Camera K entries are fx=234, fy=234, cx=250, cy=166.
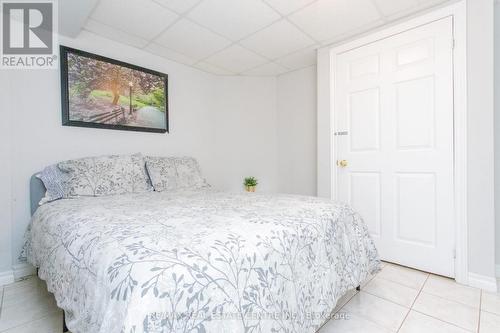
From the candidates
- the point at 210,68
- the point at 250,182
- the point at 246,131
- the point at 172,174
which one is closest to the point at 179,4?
the point at 210,68

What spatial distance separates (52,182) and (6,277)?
32.9 inches

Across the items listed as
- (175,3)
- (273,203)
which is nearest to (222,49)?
(175,3)

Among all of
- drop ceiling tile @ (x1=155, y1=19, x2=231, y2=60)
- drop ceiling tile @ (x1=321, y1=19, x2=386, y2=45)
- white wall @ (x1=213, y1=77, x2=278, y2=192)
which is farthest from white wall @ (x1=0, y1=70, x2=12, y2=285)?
drop ceiling tile @ (x1=321, y1=19, x2=386, y2=45)

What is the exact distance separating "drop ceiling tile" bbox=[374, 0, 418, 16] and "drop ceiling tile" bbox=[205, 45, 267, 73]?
1380 mm

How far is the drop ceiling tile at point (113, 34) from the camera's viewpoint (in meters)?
2.20

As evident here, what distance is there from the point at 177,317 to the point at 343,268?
1036 millimetres

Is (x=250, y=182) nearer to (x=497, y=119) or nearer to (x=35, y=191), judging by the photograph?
(x=35, y=191)

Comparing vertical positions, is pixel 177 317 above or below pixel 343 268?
above

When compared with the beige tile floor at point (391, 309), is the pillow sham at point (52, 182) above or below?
above

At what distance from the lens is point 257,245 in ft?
2.79

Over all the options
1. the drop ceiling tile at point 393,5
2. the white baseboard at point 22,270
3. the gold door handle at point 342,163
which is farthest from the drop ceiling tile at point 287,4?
the white baseboard at point 22,270

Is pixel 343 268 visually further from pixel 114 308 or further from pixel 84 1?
pixel 84 1

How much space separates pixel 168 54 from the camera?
111 inches

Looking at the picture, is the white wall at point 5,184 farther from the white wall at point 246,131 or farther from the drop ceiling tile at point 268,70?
the drop ceiling tile at point 268,70
